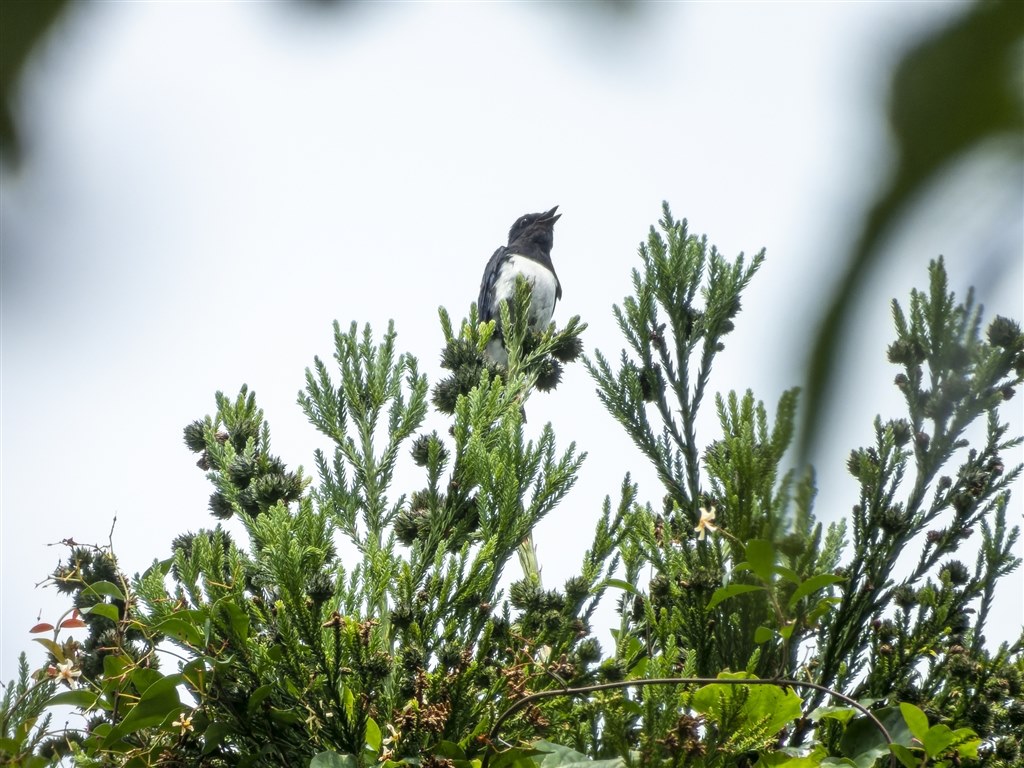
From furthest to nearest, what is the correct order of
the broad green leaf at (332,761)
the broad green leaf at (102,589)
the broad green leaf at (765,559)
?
the broad green leaf at (102,589)
the broad green leaf at (332,761)
the broad green leaf at (765,559)

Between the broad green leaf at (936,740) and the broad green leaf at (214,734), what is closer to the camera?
the broad green leaf at (936,740)

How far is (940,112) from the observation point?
1.58 ft

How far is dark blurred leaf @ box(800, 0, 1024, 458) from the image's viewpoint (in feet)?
1.56

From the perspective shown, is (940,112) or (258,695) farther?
(258,695)

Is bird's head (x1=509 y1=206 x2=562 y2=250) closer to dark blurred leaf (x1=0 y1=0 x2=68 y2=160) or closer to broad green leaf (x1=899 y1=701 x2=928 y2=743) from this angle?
broad green leaf (x1=899 y1=701 x2=928 y2=743)

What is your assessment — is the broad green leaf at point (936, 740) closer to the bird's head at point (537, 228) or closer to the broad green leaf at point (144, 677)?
the broad green leaf at point (144, 677)

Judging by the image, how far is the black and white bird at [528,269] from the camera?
870 cm

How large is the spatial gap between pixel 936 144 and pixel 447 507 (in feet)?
9.20

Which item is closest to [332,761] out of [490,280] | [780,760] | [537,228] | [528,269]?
[780,760]

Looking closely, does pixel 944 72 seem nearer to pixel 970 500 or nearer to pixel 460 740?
pixel 460 740

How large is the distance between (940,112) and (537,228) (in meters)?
9.32

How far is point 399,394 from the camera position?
351 centimetres

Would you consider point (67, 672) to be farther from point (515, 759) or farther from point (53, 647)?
point (515, 759)

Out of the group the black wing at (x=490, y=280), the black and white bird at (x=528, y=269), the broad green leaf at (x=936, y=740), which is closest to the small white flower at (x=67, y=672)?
the broad green leaf at (x=936, y=740)
